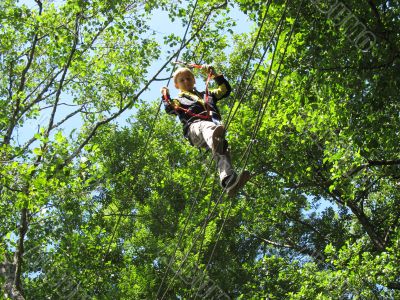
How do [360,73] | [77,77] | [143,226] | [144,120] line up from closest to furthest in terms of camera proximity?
[360,73], [77,77], [143,226], [144,120]

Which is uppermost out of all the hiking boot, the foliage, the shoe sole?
the foliage

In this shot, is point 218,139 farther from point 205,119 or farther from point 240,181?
point 205,119

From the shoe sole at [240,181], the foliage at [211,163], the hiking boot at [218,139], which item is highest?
the foliage at [211,163]

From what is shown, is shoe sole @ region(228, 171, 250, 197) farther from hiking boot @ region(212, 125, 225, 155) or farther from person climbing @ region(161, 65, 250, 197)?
hiking boot @ region(212, 125, 225, 155)

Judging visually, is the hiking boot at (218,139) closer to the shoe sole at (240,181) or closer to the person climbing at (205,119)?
the person climbing at (205,119)

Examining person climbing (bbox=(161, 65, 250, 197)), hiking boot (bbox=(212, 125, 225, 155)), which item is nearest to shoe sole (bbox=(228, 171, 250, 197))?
person climbing (bbox=(161, 65, 250, 197))

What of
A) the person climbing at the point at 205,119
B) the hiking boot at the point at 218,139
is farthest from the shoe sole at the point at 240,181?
the hiking boot at the point at 218,139

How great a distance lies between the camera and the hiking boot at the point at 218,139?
4.61 meters

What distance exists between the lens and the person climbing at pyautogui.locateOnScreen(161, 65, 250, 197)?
4.62 m

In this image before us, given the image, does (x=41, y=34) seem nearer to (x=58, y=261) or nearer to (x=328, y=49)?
(x=58, y=261)

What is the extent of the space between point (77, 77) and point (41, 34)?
1.44m

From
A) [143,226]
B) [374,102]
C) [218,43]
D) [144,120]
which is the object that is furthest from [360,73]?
[144,120]

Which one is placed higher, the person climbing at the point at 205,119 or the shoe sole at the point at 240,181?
the person climbing at the point at 205,119

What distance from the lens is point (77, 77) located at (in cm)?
1273
